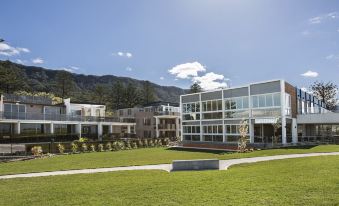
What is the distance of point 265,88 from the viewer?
112 ft

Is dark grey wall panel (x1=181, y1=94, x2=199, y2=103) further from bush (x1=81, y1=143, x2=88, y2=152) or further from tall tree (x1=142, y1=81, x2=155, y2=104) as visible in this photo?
tall tree (x1=142, y1=81, x2=155, y2=104)

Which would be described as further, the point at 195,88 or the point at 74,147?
the point at 195,88

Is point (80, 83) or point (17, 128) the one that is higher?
point (80, 83)

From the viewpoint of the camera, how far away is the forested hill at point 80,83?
11469 centimetres

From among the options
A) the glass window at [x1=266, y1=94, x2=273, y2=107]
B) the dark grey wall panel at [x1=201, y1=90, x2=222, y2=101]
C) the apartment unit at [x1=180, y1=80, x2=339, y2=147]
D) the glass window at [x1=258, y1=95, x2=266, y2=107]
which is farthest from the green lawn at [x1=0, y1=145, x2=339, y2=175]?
the dark grey wall panel at [x1=201, y1=90, x2=222, y2=101]

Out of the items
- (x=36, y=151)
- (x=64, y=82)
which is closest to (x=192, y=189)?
(x=36, y=151)

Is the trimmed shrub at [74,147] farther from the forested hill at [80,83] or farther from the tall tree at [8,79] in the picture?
the forested hill at [80,83]

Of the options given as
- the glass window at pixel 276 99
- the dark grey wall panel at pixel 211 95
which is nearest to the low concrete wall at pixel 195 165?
the glass window at pixel 276 99

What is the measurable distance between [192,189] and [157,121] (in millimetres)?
50010

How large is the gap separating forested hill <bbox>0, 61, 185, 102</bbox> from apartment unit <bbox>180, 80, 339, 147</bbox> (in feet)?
225

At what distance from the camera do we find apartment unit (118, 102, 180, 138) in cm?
6005

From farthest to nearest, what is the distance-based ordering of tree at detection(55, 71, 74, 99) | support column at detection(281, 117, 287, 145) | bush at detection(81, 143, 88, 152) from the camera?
1. tree at detection(55, 71, 74, 99)
2. bush at detection(81, 143, 88, 152)
3. support column at detection(281, 117, 287, 145)

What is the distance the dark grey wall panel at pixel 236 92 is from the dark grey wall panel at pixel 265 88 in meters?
1.23

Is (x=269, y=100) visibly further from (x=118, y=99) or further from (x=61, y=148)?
(x=118, y=99)
